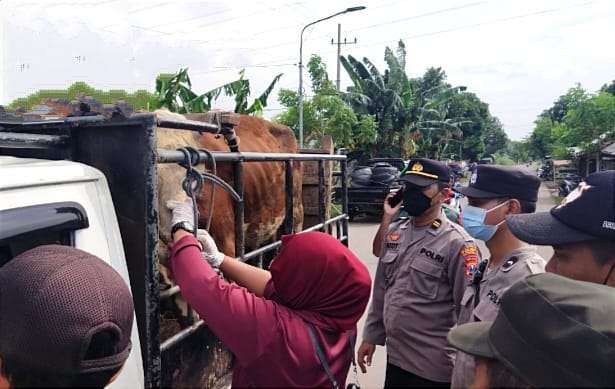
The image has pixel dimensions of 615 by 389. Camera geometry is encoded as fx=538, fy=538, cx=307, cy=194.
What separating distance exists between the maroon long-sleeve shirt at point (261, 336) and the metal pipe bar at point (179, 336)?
39 centimetres

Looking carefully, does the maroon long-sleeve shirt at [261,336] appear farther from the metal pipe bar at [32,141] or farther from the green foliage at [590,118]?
the green foliage at [590,118]

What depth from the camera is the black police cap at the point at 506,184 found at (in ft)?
7.62

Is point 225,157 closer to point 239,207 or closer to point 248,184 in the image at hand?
point 239,207

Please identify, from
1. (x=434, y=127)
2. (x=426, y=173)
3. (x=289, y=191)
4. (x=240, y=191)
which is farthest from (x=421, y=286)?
(x=434, y=127)

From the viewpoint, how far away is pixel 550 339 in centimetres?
98

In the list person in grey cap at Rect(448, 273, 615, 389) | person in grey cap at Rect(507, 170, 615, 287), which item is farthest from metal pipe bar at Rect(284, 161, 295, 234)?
person in grey cap at Rect(448, 273, 615, 389)

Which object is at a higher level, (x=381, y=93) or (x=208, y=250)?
(x=381, y=93)

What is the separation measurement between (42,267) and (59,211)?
550 mm

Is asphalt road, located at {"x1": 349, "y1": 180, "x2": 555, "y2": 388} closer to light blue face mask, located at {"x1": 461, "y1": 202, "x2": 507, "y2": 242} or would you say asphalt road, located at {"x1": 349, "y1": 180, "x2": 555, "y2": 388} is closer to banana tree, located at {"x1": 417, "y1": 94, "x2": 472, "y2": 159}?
light blue face mask, located at {"x1": 461, "y1": 202, "x2": 507, "y2": 242}

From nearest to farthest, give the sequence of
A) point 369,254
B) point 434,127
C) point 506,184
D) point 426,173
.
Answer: point 506,184 < point 426,173 < point 369,254 < point 434,127

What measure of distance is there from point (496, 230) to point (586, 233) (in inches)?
25.1

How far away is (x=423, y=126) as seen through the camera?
28.8 metres

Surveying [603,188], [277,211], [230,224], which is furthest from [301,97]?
[603,188]

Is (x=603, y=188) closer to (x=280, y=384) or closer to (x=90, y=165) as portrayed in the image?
(x=280, y=384)
